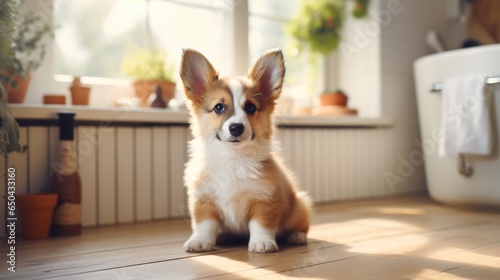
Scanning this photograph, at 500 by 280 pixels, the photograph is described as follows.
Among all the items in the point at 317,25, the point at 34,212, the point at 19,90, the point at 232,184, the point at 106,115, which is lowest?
the point at 34,212

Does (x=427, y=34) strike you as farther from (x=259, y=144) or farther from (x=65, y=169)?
(x=65, y=169)

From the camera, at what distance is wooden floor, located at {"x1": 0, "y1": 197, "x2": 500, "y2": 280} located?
1288 mm

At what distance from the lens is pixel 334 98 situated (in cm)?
296

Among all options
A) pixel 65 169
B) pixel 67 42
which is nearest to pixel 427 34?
pixel 67 42

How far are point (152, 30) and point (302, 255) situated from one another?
154cm

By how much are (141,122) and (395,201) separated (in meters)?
1.58

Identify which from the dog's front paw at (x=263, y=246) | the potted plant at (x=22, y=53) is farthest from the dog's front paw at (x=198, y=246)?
the potted plant at (x=22, y=53)

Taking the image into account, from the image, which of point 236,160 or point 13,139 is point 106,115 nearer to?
point 13,139

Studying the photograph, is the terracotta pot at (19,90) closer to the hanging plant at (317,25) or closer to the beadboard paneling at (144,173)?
the beadboard paneling at (144,173)

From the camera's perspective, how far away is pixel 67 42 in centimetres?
231

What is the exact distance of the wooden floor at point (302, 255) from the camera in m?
1.29

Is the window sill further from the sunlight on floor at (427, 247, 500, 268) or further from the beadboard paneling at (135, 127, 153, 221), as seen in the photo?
the sunlight on floor at (427, 247, 500, 268)

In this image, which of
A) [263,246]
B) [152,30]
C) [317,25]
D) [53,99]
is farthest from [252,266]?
[317,25]

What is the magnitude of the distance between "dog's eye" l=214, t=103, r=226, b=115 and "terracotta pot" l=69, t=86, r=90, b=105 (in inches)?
35.1
